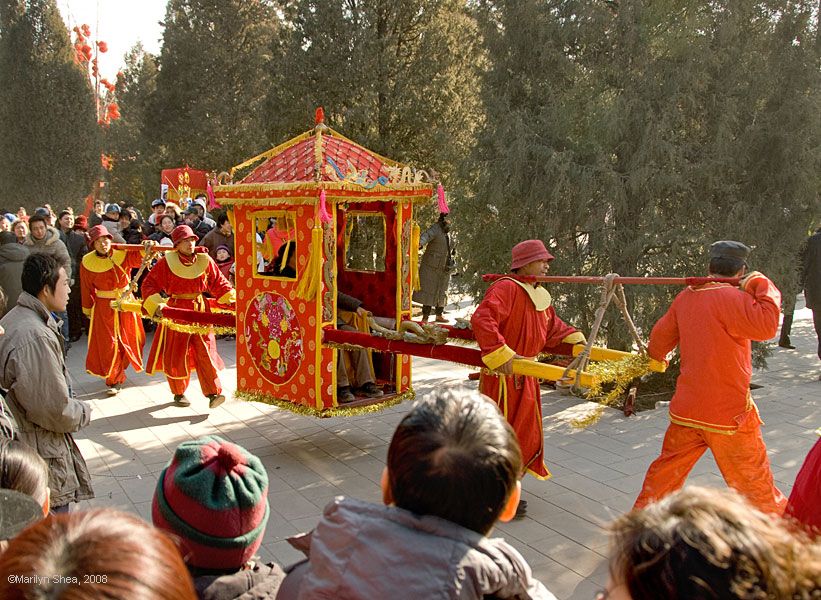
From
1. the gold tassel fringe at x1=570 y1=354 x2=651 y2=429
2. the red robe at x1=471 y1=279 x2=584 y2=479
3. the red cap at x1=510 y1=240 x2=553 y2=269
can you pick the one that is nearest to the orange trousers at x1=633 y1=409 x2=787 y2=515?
the gold tassel fringe at x1=570 y1=354 x2=651 y2=429

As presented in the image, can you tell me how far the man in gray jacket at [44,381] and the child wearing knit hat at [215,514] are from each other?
5.53 feet

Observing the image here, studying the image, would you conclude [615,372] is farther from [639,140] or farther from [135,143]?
[135,143]

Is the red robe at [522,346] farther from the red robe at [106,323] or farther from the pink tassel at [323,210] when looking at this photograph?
the red robe at [106,323]

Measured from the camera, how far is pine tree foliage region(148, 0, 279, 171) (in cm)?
1975

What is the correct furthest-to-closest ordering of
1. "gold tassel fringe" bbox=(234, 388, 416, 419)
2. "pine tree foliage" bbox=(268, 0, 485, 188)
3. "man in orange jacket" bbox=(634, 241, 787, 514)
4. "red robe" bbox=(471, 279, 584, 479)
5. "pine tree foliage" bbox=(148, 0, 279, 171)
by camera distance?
"pine tree foliage" bbox=(148, 0, 279, 171)
"pine tree foliage" bbox=(268, 0, 485, 188)
"gold tassel fringe" bbox=(234, 388, 416, 419)
"red robe" bbox=(471, 279, 584, 479)
"man in orange jacket" bbox=(634, 241, 787, 514)

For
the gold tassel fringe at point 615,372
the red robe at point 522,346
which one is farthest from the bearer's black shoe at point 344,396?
the gold tassel fringe at point 615,372

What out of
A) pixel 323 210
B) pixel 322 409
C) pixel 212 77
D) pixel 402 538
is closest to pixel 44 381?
pixel 323 210

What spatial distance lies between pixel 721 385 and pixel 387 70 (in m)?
8.90

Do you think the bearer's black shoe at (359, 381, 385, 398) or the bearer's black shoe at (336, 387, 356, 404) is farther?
the bearer's black shoe at (359, 381, 385, 398)

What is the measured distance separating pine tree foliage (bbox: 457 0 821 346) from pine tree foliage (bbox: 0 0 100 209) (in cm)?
1832

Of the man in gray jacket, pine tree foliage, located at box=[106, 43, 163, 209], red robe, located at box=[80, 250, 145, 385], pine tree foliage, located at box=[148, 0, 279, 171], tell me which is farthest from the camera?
pine tree foliage, located at box=[106, 43, 163, 209]

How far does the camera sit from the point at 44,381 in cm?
314

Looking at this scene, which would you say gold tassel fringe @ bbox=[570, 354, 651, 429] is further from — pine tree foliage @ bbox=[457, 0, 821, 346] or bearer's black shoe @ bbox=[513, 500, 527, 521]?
pine tree foliage @ bbox=[457, 0, 821, 346]

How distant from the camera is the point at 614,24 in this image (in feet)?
23.8
